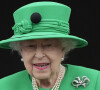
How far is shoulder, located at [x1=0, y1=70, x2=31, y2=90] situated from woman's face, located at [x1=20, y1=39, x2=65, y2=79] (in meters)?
0.31

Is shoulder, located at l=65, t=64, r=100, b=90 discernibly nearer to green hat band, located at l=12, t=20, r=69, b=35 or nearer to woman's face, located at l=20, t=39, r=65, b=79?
woman's face, located at l=20, t=39, r=65, b=79

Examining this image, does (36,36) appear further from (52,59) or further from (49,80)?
(49,80)

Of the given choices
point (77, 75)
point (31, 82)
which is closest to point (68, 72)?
point (77, 75)

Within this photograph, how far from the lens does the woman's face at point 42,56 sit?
3.17 m

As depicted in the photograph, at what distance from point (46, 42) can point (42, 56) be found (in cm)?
12

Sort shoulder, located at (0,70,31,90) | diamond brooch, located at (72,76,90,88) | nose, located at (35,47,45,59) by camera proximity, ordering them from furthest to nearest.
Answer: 1. shoulder, located at (0,70,31,90)
2. diamond brooch, located at (72,76,90,88)
3. nose, located at (35,47,45,59)

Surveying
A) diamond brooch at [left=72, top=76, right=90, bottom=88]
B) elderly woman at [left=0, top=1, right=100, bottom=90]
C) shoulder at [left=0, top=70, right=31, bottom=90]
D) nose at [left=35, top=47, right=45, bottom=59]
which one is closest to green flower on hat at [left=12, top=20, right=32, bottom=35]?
elderly woman at [left=0, top=1, right=100, bottom=90]

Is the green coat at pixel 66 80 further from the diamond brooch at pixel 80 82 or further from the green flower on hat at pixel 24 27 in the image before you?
the green flower on hat at pixel 24 27

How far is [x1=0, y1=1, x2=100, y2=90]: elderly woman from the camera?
10.4 feet

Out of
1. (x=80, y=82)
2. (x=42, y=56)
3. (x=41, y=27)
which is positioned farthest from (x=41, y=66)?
(x=80, y=82)

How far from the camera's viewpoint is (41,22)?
319 cm

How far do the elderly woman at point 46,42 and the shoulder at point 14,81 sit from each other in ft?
0.51

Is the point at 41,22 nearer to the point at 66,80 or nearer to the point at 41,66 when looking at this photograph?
the point at 41,66

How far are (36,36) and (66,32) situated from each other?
12.8 inches
